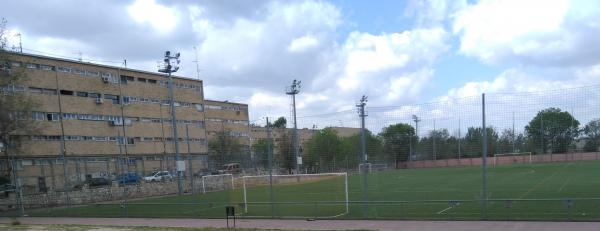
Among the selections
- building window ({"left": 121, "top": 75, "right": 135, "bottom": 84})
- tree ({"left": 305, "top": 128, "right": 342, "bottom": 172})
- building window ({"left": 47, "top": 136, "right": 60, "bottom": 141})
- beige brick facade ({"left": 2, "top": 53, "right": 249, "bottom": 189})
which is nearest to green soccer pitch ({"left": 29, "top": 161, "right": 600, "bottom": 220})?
tree ({"left": 305, "top": 128, "right": 342, "bottom": 172})

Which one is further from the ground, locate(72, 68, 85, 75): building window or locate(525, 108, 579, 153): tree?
locate(72, 68, 85, 75): building window

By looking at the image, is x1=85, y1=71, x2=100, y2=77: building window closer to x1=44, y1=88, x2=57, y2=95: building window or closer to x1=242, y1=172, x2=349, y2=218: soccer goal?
x1=44, y1=88, x2=57, y2=95: building window

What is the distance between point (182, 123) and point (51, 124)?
23199mm

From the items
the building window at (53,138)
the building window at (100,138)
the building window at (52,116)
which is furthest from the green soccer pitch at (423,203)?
the building window at (100,138)

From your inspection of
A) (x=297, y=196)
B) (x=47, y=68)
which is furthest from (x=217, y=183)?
(x=47, y=68)

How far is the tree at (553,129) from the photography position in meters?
16.5

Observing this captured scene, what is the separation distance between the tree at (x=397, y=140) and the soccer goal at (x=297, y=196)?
2.26 m

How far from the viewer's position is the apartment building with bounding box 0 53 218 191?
175ft

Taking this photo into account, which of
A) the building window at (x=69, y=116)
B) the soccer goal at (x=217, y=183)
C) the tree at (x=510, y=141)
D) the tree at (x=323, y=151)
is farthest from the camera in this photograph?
the building window at (x=69, y=116)

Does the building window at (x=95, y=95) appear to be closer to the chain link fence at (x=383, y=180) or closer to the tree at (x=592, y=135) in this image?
the chain link fence at (x=383, y=180)

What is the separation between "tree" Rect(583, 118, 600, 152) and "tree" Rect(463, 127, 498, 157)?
8.84 ft

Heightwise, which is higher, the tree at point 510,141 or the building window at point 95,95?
the building window at point 95,95

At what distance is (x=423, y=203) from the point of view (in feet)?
73.4

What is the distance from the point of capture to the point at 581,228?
1393 cm
